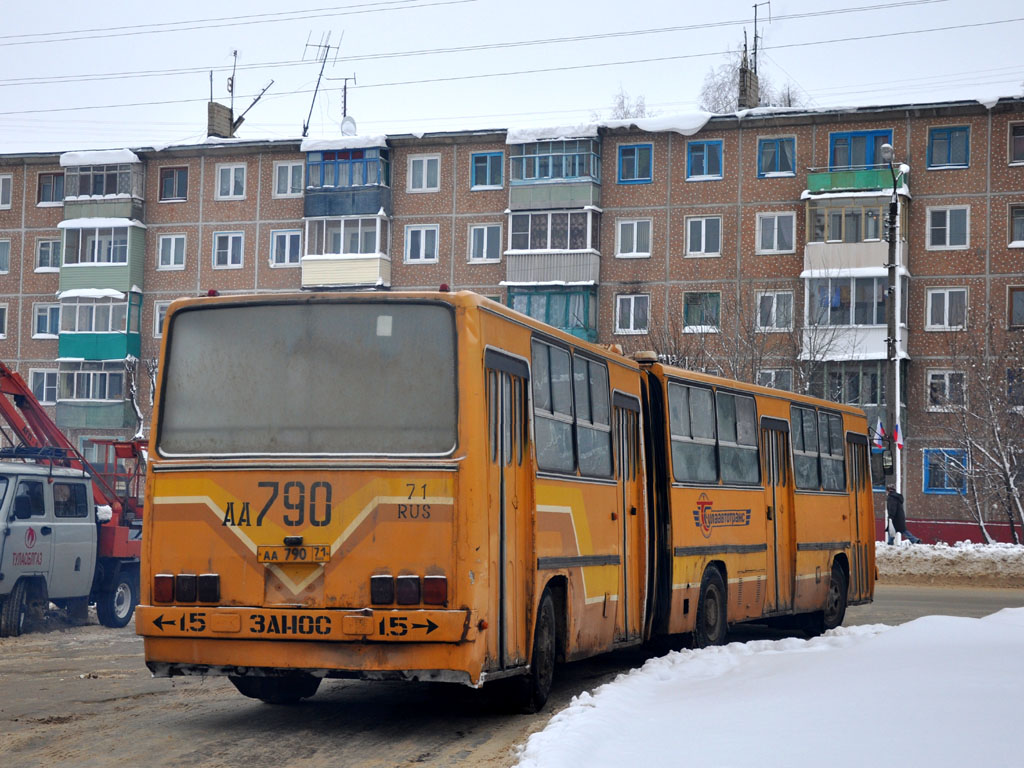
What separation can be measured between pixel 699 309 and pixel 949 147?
420 inches

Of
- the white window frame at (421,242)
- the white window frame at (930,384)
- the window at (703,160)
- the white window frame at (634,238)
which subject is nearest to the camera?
the white window frame at (930,384)

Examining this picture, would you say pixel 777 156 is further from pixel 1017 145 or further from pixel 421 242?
pixel 421 242

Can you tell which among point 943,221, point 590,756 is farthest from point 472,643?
point 943,221

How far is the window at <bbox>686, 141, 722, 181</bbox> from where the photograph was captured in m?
55.5

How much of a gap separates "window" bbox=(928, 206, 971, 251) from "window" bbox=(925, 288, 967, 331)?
5.23 ft

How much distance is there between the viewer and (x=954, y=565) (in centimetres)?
3331

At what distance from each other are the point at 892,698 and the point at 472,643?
2714 millimetres

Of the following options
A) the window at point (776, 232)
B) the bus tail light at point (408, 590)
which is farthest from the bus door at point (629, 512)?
the window at point (776, 232)

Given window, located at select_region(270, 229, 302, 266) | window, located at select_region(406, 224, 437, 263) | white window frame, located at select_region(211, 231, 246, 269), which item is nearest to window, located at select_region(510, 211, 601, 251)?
window, located at select_region(406, 224, 437, 263)

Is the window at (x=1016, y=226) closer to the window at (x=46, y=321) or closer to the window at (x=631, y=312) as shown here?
the window at (x=631, y=312)

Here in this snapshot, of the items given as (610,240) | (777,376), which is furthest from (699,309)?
(777,376)

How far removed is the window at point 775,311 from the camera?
5150cm

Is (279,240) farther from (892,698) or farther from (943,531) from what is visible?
(892,698)

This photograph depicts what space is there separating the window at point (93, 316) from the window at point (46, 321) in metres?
1.22
